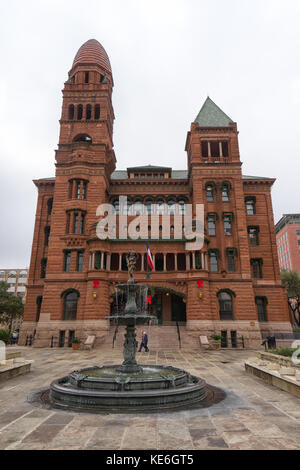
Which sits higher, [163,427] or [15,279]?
[15,279]

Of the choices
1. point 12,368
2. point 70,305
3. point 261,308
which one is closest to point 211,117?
point 261,308

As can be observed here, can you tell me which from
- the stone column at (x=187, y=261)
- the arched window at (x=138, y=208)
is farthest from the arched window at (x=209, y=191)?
the arched window at (x=138, y=208)

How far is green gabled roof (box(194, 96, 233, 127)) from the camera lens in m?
41.9

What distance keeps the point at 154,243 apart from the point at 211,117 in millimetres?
21867

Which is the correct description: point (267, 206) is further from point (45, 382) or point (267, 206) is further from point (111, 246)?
point (45, 382)

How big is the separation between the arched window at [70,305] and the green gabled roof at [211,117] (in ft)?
97.7

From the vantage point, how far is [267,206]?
131 ft

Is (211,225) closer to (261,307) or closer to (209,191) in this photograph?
(209,191)

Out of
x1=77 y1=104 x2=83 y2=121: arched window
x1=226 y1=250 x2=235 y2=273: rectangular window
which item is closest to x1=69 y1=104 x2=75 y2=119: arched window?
x1=77 y1=104 x2=83 y2=121: arched window

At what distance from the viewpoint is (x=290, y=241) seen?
8644 cm

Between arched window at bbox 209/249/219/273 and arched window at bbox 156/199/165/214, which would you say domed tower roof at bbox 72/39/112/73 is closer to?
arched window at bbox 156/199/165/214

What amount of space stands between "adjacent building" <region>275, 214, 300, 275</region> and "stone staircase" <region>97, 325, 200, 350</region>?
216 feet

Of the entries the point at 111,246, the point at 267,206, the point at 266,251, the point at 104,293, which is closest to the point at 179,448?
the point at 104,293

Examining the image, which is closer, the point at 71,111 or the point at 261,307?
the point at 261,307
